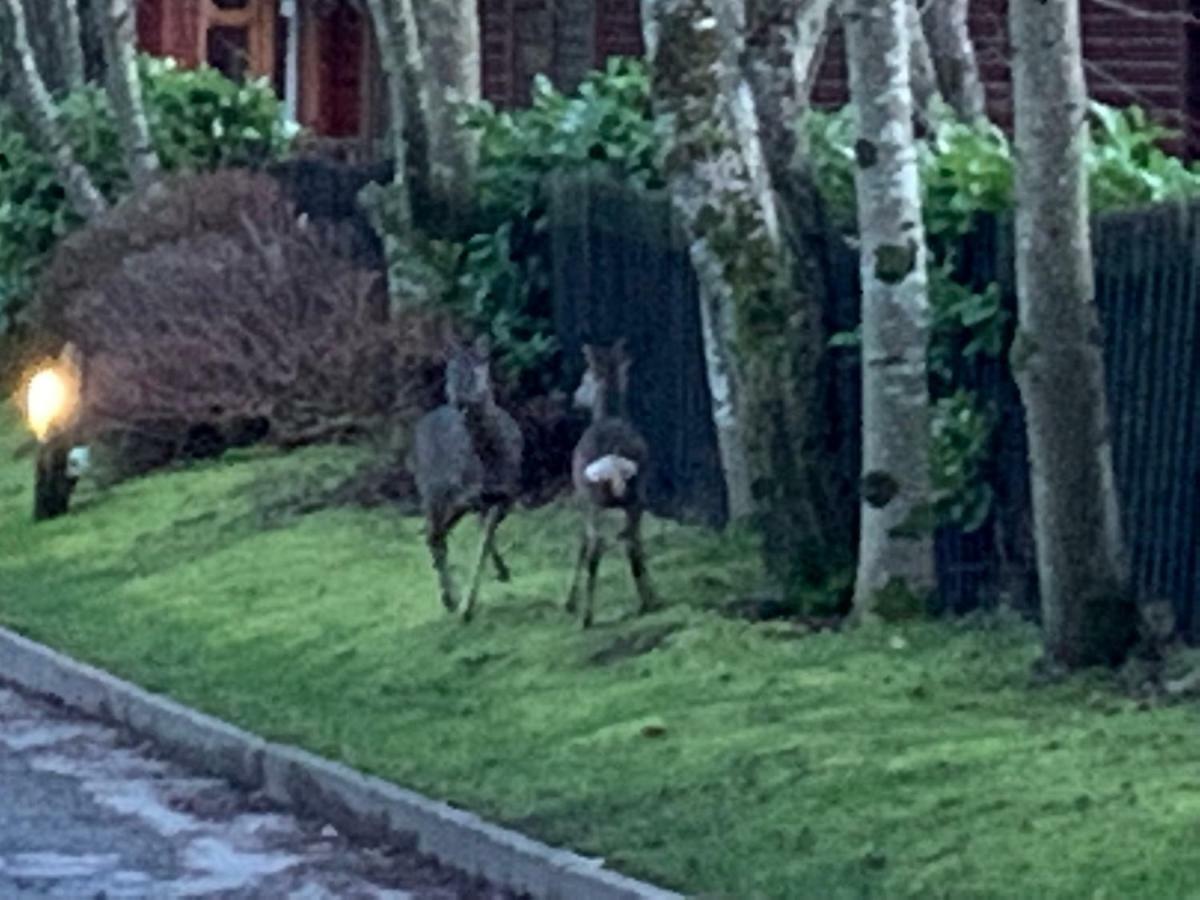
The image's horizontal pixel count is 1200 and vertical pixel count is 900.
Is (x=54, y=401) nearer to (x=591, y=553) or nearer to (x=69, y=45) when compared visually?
(x=591, y=553)

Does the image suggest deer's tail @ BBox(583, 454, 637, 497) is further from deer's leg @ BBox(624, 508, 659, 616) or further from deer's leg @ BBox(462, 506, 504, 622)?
deer's leg @ BBox(462, 506, 504, 622)

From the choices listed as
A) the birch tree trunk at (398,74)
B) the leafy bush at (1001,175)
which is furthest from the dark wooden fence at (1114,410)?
the birch tree trunk at (398,74)

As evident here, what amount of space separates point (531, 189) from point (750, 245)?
19.5 ft

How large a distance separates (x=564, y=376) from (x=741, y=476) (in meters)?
4.08

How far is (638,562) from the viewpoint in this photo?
1533 centimetres

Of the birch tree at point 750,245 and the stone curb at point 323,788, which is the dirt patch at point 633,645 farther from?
the stone curb at point 323,788

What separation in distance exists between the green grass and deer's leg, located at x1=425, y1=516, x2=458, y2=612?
0.32 feet

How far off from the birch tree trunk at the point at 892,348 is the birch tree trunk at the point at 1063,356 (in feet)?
4.67

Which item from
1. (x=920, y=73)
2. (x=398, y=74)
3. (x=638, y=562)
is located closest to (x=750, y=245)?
(x=638, y=562)

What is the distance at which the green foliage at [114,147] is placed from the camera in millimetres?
27375

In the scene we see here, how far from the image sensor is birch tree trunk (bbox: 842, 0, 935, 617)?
14562 mm

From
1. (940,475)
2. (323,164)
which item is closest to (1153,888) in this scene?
(940,475)

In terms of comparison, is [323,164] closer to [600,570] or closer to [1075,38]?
[600,570]

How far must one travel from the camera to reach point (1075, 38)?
1312 centimetres
